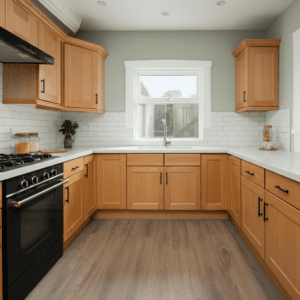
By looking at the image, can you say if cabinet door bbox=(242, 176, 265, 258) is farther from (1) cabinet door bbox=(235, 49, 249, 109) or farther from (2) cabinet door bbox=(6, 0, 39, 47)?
(2) cabinet door bbox=(6, 0, 39, 47)

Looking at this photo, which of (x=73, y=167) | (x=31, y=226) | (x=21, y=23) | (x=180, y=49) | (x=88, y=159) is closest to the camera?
(x=31, y=226)

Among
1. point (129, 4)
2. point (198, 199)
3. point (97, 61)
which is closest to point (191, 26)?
point (129, 4)

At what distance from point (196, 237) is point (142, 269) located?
82 cm

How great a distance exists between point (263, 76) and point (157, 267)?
8.65 feet

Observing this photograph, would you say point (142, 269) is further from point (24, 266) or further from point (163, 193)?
point (163, 193)

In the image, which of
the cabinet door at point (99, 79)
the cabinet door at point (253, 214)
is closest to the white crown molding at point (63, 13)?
the cabinet door at point (99, 79)

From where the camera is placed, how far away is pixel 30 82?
242 cm

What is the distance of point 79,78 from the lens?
126 inches

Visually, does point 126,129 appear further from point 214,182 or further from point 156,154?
point 214,182

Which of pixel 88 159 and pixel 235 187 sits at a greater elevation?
pixel 88 159

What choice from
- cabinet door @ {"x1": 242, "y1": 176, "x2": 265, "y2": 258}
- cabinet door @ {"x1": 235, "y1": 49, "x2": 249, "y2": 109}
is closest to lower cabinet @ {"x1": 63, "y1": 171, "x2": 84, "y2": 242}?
cabinet door @ {"x1": 242, "y1": 176, "x2": 265, "y2": 258}

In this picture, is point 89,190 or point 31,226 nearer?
point 31,226

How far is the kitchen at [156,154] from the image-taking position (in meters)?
1.73

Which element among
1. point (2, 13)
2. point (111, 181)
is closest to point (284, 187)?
point (111, 181)
